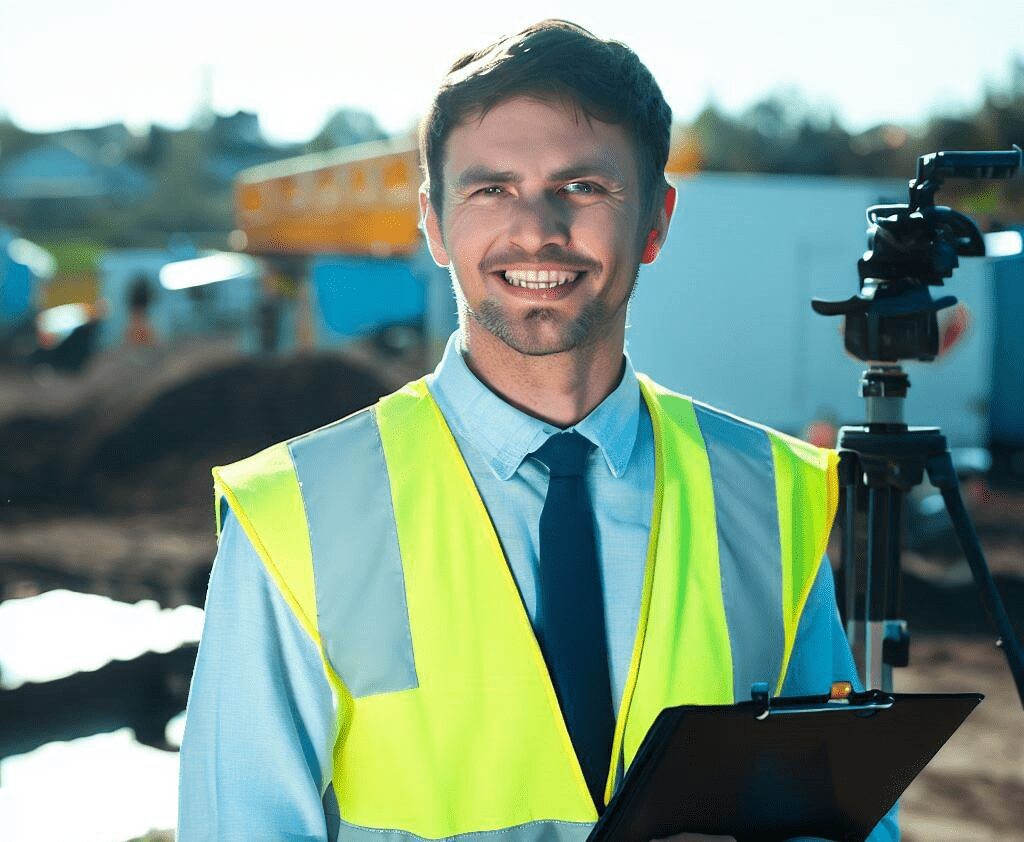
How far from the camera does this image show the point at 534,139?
1769mm

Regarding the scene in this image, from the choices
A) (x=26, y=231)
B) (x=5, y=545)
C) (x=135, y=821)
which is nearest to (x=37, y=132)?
(x=26, y=231)

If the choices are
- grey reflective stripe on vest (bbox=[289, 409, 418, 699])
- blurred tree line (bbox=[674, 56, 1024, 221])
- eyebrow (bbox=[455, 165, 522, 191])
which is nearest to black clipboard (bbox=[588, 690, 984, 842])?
grey reflective stripe on vest (bbox=[289, 409, 418, 699])

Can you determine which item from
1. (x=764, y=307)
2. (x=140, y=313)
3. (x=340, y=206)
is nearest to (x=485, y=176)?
(x=764, y=307)

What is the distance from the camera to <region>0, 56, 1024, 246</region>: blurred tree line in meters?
27.4

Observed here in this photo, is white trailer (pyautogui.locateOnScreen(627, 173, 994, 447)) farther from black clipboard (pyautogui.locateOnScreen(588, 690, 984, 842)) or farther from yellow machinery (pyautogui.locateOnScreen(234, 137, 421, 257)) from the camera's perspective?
black clipboard (pyautogui.locateOnScreen(588, 690, 984, 842))

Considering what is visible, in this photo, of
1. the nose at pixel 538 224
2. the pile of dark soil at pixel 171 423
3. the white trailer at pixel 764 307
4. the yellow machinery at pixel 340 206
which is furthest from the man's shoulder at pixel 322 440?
the pile of dark soil at pixel 171 423

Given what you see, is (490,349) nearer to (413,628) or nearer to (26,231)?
(413,628)

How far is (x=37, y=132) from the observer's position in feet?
250

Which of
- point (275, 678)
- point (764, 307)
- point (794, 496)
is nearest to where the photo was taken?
point (275, 678)

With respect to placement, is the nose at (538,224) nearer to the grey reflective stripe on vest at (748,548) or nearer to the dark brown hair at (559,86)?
the dark brown hair at (559,86)

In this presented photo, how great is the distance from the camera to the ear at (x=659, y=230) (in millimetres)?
1941

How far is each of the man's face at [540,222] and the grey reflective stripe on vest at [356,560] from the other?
0.29 m

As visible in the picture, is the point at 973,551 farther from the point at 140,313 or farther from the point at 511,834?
the point at 140,313

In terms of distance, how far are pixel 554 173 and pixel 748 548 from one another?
646 millimetres
